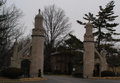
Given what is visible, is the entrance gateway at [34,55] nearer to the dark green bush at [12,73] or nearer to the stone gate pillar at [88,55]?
the dark green bush at [12,73]

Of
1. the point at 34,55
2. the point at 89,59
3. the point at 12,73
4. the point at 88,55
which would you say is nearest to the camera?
the point at 12,73

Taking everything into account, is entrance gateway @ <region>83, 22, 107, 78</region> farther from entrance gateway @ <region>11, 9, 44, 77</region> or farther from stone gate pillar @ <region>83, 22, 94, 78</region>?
entrance gateway @ <region>11, 9, 44, 77</region>

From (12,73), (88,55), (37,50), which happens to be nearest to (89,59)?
(88,55)

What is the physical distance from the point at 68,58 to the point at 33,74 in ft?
88.9

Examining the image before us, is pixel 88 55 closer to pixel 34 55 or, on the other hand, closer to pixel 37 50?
pixel 37 50

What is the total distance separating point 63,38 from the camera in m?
47.7

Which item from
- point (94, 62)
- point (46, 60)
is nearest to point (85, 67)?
point (94, 62)

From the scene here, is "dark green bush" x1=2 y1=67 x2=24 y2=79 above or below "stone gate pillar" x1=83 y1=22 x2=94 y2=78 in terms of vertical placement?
below

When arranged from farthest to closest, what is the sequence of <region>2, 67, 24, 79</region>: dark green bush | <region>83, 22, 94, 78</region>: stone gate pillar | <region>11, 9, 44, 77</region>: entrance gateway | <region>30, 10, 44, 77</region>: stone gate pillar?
<region>83, 22, 94, 78</region>: stone gate pillar < <region>30, 10, 44, 77</region>: stone gate pillar < <region>11, 9, 44, 77</region>: entrance gateway < <region>2, 67, 24, 79</region>: dark green bush

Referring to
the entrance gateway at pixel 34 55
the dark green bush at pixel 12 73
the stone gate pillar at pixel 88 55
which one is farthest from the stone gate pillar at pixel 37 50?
the stone gate pillar at pixel 88 55

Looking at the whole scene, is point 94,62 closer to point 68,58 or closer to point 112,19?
point 112,19

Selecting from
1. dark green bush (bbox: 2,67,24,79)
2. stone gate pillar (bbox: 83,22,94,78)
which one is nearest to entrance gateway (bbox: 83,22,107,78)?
stone gate pillar (bbox: 83,22,94,78)

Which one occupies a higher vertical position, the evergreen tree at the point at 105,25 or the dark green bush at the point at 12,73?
the evergreen tree at the point at 105,25

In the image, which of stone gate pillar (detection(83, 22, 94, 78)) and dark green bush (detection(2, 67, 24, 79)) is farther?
stone gate pillar (detection(83, 22, 94, 78))
